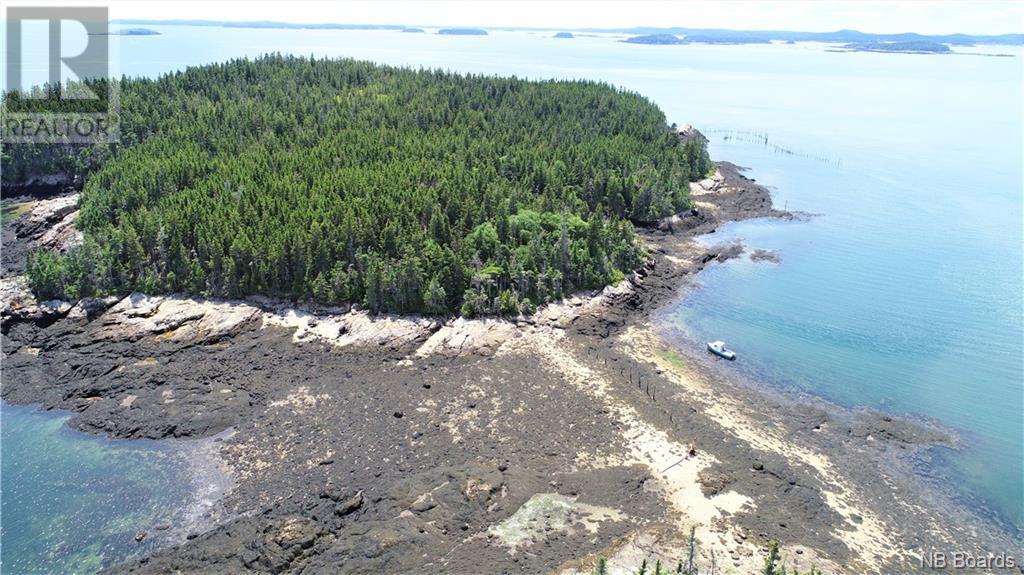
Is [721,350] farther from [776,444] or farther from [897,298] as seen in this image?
[897,298]

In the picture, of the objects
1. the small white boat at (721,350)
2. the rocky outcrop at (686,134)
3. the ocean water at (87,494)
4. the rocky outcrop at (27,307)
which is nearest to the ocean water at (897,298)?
the small white boat at (721,350)

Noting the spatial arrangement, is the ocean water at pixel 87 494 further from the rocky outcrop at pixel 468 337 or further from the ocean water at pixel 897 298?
the ocean water at pixel 897 298

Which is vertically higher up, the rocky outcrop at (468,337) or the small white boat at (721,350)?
the small white boat at (721,350)

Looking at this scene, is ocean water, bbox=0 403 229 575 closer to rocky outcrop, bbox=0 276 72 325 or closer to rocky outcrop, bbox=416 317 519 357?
rocky outcrop, bbox=0 276 72 325

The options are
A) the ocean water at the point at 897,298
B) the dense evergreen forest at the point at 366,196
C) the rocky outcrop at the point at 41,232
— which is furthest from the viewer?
the rocky outcrop at the point at 41,232

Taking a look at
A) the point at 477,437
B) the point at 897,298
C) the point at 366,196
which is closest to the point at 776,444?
Answer: the point at 477,437

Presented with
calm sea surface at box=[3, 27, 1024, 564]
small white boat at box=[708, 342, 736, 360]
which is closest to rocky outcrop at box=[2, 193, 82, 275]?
calm sea surface at box=[3, 27, 1024, 564]
